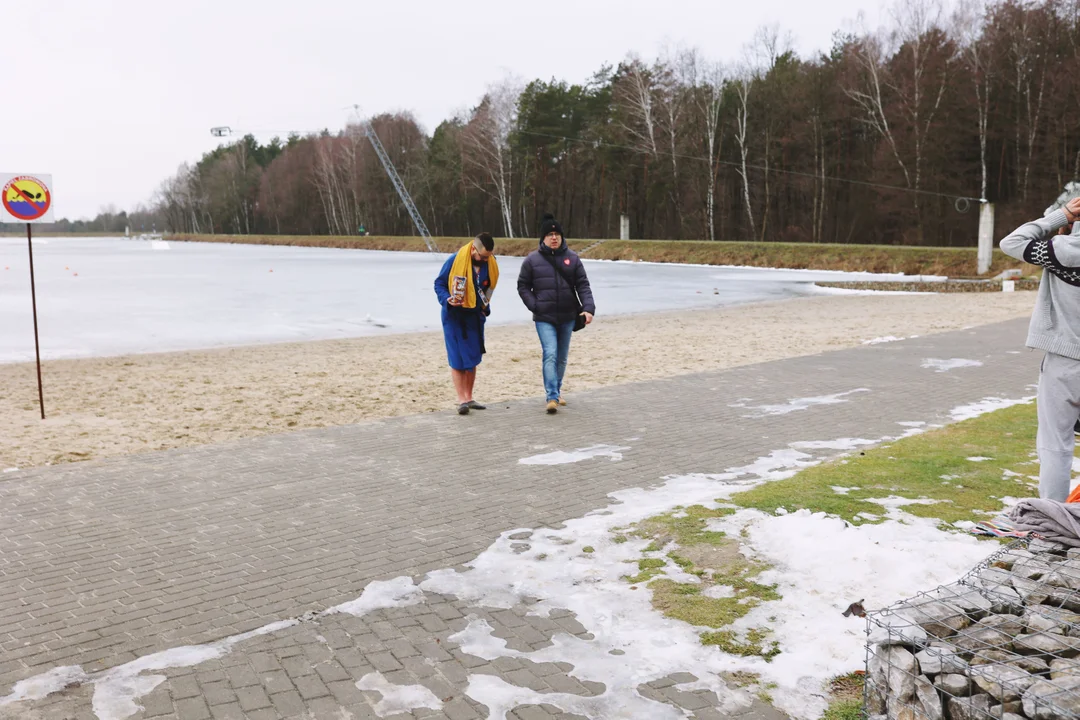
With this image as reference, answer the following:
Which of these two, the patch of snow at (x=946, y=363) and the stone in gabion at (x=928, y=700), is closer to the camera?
the stone in gabion at (x=928, y=700)

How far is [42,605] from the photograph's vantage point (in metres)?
4.30

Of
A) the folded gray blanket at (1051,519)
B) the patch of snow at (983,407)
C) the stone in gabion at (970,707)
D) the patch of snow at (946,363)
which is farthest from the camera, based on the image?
the patch of snow at (946,363)

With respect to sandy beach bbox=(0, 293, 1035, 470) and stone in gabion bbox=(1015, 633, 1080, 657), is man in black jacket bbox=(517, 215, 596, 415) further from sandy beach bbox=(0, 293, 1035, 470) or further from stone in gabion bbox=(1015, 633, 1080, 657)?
stone in gabion bbox=(1015, 633, 1080, 657)

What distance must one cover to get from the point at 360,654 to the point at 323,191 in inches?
4111

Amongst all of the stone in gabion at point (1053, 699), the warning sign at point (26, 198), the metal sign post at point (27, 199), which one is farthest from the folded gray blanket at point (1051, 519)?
the warning sign at point (26, 198)

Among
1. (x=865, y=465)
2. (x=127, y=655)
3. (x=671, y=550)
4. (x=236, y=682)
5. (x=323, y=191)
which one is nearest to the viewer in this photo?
(x=236, y=682)

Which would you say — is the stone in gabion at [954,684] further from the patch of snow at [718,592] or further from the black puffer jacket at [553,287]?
the black puffer jacket at [553,287]

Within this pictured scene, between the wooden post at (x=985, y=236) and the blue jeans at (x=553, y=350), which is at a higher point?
the wooden post at (x=985, y=236)

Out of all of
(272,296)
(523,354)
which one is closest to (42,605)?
(523,354)

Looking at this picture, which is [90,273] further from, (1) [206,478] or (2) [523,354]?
(1) [206,478]

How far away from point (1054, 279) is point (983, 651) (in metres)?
2.44

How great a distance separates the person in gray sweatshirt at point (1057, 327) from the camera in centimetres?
450

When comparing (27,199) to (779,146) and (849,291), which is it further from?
(779,146)

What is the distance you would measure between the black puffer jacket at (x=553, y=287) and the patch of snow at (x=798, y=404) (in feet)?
6.38
